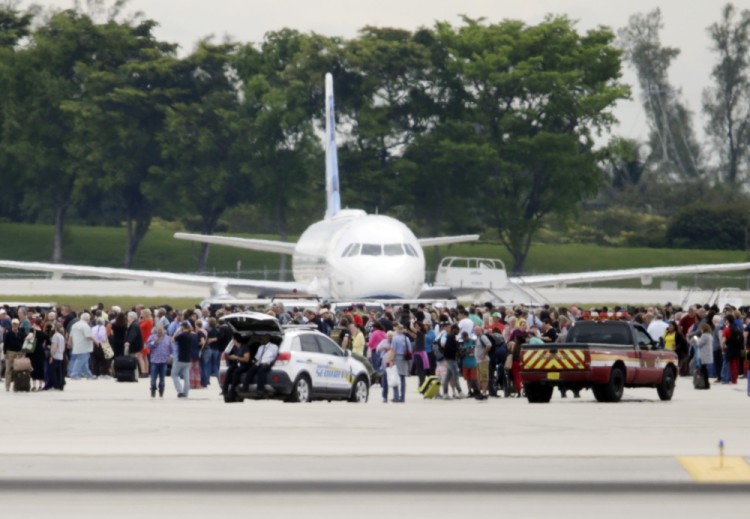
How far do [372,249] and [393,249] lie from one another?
0.65 m

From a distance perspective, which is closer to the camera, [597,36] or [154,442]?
[154,442]

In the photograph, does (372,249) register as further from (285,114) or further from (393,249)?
(285,114)

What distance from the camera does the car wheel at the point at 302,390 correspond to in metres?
31.0

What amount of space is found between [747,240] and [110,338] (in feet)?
228

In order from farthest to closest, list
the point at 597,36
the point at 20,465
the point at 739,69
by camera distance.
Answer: the point at 739,69
the point at 597,36
the point at 20,465

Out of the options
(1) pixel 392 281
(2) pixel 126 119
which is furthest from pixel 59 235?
(1) pixel 392 281

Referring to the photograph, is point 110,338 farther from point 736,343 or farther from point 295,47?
point 295,47

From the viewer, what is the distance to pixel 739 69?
13125cm

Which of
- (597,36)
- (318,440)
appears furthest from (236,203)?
(318,440)

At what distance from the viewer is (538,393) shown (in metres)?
31.9

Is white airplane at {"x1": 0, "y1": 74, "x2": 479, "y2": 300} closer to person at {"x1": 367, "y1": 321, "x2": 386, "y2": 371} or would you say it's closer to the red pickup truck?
person at {"x1": 367, "y1": 321, "x2": 386, "y2": 371}

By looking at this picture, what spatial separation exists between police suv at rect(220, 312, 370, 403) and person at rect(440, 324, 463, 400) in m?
1.61

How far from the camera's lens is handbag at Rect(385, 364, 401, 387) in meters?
32.4

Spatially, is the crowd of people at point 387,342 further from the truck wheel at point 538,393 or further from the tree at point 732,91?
the tree at point 732,91
